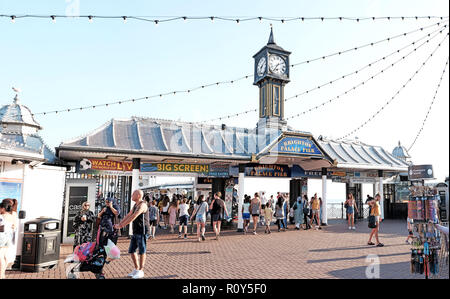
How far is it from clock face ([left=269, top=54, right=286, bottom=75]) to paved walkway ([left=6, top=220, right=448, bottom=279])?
717 inches

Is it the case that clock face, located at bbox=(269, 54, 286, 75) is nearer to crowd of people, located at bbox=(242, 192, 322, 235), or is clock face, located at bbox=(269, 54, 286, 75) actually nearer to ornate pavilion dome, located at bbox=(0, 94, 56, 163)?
crowd of people, located at bbox=(242, 192, 322, 235)

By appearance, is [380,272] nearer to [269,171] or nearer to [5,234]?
[5,234]

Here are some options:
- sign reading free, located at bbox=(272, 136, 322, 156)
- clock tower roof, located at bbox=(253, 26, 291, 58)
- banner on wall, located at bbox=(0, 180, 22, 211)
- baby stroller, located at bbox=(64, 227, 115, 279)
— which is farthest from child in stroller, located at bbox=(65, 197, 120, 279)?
clock tower roof, located at bbox=(253, 26, 291, 58)

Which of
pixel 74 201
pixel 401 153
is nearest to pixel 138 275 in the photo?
pixel 74 201

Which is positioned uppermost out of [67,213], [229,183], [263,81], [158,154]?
[263,81]

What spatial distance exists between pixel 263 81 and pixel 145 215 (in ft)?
75.3

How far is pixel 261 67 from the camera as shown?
92.1 feet

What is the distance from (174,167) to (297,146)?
5681mm

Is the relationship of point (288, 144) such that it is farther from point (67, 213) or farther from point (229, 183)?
point (67, 213)

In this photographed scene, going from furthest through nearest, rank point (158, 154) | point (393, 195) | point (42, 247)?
1. point (393, 195)
2. point (158, 154)
3. point (42, 247)

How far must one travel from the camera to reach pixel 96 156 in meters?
12.4

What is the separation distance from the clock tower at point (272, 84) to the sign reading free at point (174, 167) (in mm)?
12524
